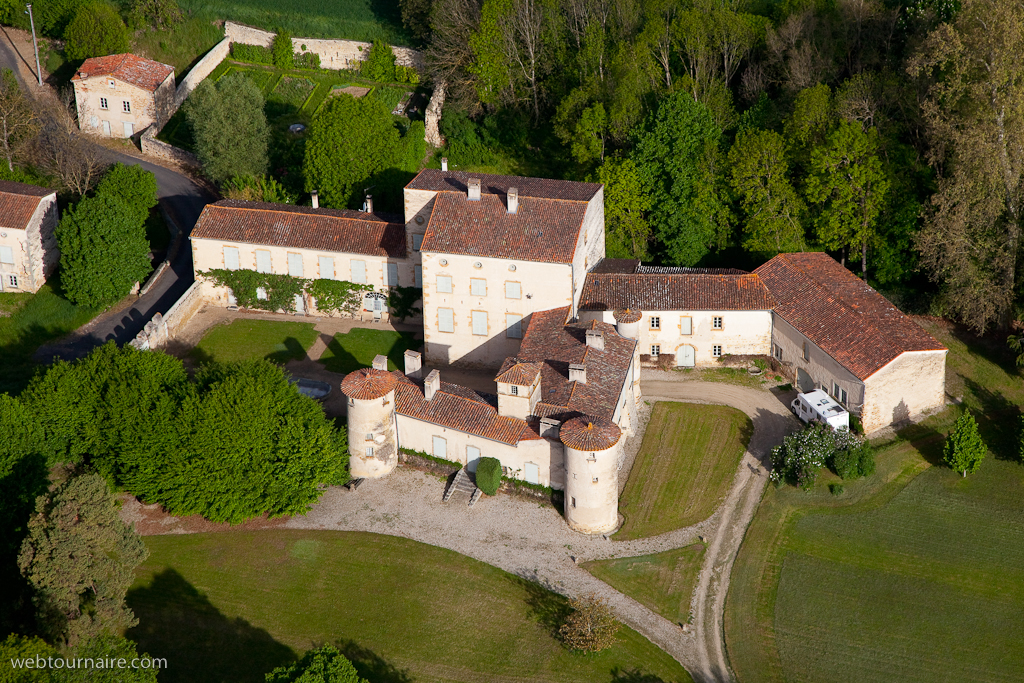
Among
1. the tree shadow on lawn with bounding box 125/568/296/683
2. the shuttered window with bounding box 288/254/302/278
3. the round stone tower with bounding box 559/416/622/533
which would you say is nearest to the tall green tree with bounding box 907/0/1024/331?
the round stone tower with bounding box 559/416/622/533

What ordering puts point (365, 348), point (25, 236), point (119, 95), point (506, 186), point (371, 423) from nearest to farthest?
point (371, 423) → point (506, 186) → point (365, 348) → point (25, 236) → point (119, 95)

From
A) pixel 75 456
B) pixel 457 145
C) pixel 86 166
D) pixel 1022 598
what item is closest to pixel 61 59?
pixel 86 166

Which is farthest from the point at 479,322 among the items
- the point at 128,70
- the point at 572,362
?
the point at 128,70

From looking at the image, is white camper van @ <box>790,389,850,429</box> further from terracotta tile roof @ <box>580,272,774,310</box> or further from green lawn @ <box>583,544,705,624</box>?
green lawn @ <box>583,544,705,624</box>

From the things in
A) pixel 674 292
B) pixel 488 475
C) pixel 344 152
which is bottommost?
pixel 488 475

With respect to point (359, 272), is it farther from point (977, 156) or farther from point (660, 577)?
point (977, 156)

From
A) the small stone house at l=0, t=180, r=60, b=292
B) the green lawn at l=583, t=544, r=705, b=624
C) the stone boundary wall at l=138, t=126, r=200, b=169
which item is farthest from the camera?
the stone boundary wall at l=138, t=126, r=200, b=169
